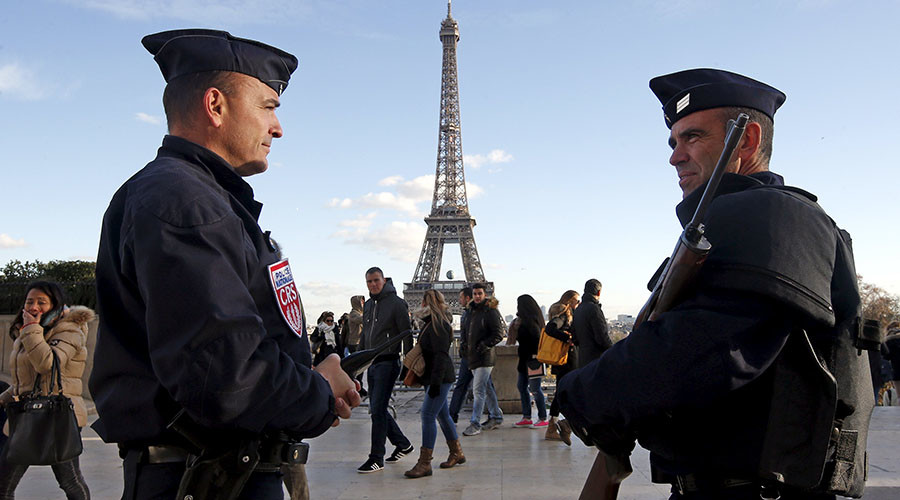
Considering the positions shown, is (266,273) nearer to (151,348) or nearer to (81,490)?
(151,348)

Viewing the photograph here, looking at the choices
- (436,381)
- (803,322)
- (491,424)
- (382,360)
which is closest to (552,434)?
(491,424)

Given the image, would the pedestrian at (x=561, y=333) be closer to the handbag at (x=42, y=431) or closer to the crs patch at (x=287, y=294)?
the handbag at (x=42, y=431)

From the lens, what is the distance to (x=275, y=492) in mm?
1954

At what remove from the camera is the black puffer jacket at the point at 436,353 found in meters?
7.04

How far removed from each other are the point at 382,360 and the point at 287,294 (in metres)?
4.96

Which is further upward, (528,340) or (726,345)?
(528,340)

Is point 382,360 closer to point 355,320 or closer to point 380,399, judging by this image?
point 380,399

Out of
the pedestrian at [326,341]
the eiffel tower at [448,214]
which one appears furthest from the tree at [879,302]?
the pedestrian at [326,341]

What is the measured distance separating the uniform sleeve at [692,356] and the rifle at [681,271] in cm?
6

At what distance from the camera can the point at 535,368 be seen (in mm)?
9195

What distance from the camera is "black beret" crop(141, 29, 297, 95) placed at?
2.11 metres

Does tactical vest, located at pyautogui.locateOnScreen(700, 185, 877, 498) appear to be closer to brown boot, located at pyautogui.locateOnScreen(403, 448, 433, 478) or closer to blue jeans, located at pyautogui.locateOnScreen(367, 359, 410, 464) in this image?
brown boot, located at pyautogui.locateOnScreen(403, 448, 433, 478)

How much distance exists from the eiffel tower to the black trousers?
1950 inches

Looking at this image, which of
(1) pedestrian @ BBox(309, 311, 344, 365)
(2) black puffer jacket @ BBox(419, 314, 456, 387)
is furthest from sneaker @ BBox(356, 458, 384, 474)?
(1) pedestrian @ BBox(309, 311, 344, 365)
